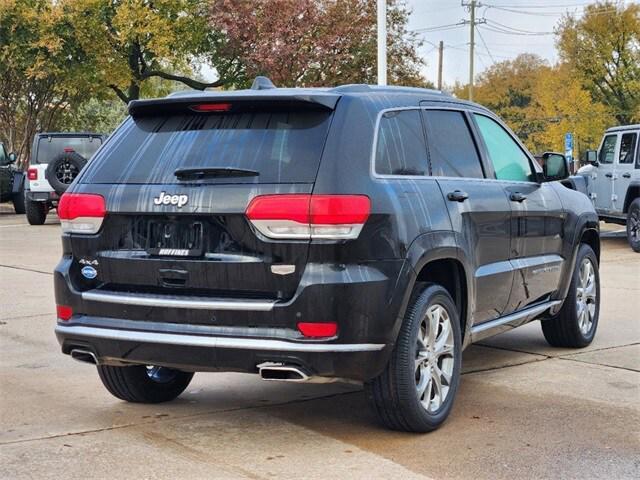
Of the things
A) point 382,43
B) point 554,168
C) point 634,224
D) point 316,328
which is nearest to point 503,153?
point 554,168

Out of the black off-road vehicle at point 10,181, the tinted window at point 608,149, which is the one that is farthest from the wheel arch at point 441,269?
the black off-road vehicle at point 10,181

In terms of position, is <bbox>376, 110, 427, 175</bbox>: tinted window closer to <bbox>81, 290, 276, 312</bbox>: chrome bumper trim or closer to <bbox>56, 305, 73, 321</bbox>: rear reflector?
<bbox>81, 290, 276, 312</bbox>: chrome bumper trim

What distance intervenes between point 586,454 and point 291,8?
29.9m

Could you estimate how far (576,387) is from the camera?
6.29 m

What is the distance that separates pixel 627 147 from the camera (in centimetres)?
1633

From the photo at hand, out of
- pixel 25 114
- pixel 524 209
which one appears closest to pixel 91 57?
pixel 25 114

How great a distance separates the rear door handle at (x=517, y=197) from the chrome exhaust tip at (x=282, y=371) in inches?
89.4

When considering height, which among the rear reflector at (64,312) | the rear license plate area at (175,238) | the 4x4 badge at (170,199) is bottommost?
the rear reflector at (64,312)

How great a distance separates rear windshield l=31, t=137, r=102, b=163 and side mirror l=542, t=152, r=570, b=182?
52.3 feet

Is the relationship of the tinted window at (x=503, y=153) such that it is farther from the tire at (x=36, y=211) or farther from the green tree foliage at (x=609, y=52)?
the green tree foliage at (x=609, y=52)

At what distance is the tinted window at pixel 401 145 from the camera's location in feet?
16.9

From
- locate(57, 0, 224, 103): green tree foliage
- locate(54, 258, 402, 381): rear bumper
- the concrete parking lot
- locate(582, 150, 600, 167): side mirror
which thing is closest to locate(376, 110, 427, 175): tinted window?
locate(54, 258, 402, 381): rear bumper

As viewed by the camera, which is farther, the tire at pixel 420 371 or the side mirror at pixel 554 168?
the side mirror at pixel 554 168

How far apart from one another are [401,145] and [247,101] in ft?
2.88
